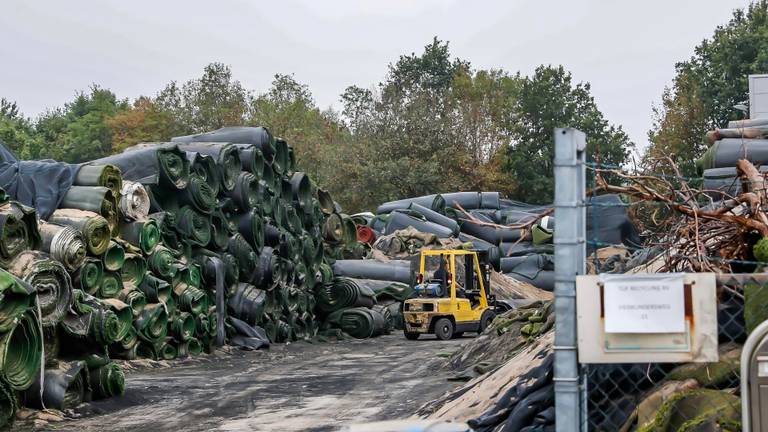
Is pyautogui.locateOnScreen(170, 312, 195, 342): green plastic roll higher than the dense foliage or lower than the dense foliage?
lower

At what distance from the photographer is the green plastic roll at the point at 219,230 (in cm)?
2072

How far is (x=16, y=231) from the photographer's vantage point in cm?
1249

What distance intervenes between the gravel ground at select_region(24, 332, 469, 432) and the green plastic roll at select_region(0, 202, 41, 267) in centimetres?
216

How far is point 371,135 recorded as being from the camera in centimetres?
4900

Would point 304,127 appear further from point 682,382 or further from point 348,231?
point 682,382

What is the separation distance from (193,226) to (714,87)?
33.7 metres

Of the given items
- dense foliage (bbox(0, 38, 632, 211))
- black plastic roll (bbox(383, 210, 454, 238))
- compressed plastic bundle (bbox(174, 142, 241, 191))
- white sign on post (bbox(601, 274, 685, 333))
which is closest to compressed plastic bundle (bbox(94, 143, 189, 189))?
compressed plastic bundle (bbox(174, 142, 241, 191))

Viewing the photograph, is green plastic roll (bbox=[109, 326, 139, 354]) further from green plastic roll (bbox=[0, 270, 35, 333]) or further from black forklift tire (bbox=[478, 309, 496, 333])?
black forklift tire (bbox=[478, 309, 496, 333])

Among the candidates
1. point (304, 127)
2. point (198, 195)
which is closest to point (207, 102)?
point (304, 127)

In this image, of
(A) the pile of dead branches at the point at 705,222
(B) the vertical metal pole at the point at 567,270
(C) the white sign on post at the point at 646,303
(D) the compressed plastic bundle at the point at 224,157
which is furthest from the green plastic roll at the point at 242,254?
(C) the white sign on post at the point at 646,303

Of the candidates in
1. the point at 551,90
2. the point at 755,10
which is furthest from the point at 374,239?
the point at 755,10

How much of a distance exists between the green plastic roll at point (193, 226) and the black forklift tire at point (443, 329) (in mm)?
5594

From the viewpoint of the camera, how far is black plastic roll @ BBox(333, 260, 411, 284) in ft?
89.0

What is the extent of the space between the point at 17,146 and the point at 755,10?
154 feet
